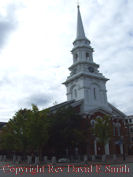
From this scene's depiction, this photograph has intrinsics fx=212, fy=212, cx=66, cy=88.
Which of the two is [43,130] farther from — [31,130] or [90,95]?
[90,95]

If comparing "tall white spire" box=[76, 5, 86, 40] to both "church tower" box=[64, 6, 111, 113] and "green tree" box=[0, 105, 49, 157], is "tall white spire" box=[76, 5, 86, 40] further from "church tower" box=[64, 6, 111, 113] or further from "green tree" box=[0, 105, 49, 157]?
"green tree" box=[0, 105, 49, 157]

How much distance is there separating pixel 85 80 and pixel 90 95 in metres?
3.44

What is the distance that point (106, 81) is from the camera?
49.8 metres

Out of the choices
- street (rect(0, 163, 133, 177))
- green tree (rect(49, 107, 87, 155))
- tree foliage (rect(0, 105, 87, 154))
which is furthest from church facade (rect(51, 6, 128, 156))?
street (rect(0, 163, 133, 177))

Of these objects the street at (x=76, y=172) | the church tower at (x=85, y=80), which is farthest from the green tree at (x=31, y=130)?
the church tower at (x=85, y=80)

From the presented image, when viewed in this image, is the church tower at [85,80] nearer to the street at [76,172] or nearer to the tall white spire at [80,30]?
the tall white spire at [80,30]

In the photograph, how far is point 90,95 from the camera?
4606 cm

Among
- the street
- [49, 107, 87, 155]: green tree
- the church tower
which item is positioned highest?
the church tower

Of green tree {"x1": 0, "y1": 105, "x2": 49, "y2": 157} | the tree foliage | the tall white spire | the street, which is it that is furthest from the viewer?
the tall white spire

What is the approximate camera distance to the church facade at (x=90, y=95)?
43.6 meters

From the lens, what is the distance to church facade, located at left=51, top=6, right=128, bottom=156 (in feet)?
143

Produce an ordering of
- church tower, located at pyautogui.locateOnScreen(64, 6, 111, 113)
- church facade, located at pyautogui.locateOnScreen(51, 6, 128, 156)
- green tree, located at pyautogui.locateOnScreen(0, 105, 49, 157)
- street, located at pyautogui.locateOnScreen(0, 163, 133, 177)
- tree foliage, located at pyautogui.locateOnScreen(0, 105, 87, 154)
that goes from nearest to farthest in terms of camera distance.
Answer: street, located at pyautogui.locateOnScreen(0, 163, 133, 177)
green tree, located at pyautogui.locateOnScreen(0, 105, 49, 157)
tree foliage, located at pyautogui.locateOnScreen(0, 105, 87, 154)
church facade, located at pyautogui.locateOnScreen(51, 6, 128, 156)
church tower, located at pyautogui.locateOnScreen(64, 6, 111, 113)

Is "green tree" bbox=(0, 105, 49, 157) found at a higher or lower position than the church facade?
lower

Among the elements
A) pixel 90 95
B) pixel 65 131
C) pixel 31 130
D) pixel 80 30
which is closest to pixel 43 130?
pixel 31 130
